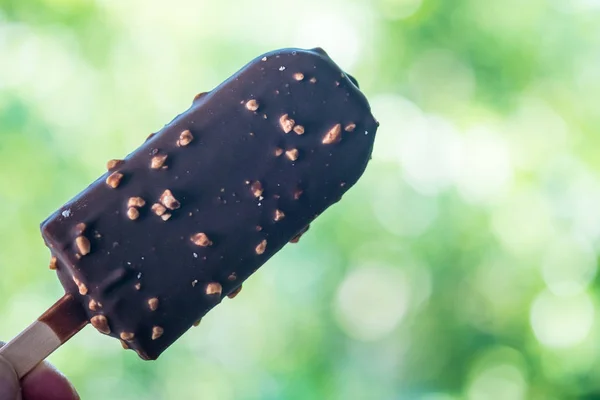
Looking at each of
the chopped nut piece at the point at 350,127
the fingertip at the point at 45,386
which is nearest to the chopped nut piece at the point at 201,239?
the chopped nut piece at the point at 350,127

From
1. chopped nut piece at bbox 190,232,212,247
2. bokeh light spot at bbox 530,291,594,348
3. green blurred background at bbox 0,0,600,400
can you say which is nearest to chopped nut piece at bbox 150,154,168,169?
chopped nut piece at bbox 190,232,212,247

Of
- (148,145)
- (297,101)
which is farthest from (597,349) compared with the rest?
(148,145)

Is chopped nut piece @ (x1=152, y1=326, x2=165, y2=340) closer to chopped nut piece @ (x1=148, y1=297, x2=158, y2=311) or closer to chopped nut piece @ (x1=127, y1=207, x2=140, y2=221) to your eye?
chopped nut piece @ (x1=148, y1=297, x2=158, y2=311)

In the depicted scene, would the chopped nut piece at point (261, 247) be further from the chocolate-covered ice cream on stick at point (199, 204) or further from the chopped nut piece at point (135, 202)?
the chopped nut piece at point (135, 202)

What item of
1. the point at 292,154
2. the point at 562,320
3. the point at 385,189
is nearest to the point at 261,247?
the point at 292,154

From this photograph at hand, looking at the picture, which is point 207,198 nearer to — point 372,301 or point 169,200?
point 169,200

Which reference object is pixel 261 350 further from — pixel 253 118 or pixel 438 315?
pixel 253 118
